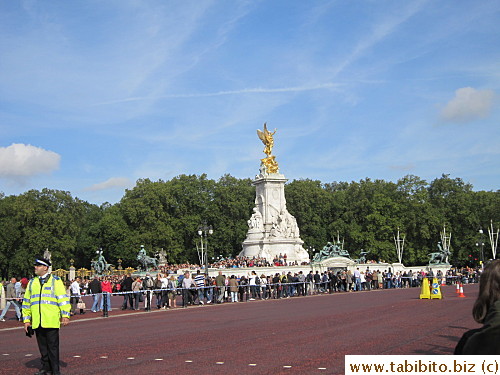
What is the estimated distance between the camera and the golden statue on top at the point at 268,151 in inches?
2729

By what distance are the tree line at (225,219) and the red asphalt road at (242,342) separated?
2510 inches

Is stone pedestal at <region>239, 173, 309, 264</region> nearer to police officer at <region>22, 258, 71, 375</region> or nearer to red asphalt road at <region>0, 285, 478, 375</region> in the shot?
red asphalt road at <region>0, 285, 478, 375</region>

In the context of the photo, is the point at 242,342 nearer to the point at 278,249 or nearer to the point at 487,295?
the point at 487,295

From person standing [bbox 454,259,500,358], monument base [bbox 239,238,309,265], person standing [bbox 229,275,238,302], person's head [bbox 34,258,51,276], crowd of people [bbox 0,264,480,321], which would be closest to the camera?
person standing [bbox 454,259,500,358]

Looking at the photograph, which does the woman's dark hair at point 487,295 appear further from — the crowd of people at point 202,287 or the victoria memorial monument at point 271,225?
the victoria memorial monument at point 271,225

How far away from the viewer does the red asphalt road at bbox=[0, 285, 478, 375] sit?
11.2 metres

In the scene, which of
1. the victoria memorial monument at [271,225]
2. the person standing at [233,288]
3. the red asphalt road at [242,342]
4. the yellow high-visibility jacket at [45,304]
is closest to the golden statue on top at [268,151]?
the victoria memorial monument at [271,225]

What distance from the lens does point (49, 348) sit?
1026 centimetres

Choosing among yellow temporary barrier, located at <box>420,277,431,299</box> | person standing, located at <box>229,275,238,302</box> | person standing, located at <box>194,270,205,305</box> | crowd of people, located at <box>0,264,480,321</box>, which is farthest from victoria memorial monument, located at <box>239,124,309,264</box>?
yellow temporary barrier, located at <box>420,277,431,299</box>

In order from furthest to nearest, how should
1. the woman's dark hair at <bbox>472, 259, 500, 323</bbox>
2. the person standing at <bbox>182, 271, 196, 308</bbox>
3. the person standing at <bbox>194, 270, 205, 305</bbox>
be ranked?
the person standing at <bbox>194, 270, 205, 305</bbox> → the person standing at <bbox>182, 271, 196, 308</bbox> → the woman's dark hair at <bbox>472, 259, 500, 323</bbox>

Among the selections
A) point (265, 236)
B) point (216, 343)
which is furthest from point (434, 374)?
point (265, 236)

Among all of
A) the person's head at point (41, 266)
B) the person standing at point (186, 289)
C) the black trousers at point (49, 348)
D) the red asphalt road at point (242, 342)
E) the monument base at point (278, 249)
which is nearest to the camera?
the black trousers at point (49, 348)

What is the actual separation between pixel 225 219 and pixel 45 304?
7902 centimetres

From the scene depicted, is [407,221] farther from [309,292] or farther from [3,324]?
[3,324]
